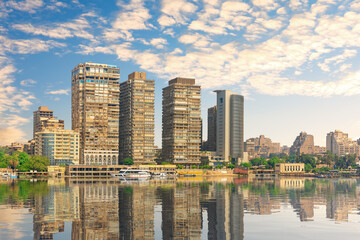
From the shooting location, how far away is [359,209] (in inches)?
3280

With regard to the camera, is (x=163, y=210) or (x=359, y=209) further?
(x=359, y=209)

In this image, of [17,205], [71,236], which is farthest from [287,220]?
[17,205]

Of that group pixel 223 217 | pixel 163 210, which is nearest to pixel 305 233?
pixel 223 217

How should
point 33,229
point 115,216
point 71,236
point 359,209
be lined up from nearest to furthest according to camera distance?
point 71,236 < point 33,229 < point 115,216 < point 359,209

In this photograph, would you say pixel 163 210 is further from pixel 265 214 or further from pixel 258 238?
pixel 258 238

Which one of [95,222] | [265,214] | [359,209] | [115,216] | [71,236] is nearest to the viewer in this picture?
[71,236]

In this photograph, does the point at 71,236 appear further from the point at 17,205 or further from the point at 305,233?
the point at 17,205

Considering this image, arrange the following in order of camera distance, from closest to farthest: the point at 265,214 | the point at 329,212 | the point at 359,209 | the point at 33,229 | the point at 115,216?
the point at 33,229
the point at 115,216
the point at 265,214
the point at 329,212
the point at 359,209

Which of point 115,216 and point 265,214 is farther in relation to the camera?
point 265,214

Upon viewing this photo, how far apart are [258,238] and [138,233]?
1458 centimetres

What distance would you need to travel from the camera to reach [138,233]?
50.8 metres

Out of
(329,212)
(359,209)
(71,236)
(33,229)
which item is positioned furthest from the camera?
(359,209)

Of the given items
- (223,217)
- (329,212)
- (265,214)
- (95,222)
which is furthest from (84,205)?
(329,212)

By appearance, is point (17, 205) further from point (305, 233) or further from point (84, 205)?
point (305, 233)
